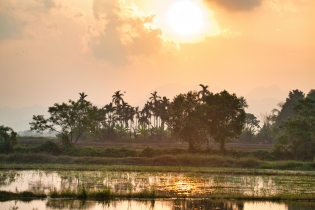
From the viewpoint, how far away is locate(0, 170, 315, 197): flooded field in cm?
2480

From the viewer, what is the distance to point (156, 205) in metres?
20.8

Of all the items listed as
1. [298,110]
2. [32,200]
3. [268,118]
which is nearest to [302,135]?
[298,110]

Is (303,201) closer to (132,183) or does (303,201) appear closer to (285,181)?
(285,181)

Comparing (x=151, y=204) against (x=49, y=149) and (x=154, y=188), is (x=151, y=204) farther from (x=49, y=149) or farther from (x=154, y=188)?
(x=49, y=149)

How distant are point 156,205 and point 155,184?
7.18 meters

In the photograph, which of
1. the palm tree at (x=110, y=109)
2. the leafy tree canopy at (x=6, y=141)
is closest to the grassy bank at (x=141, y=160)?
the leafy tree canopy at (x=6, y=141)

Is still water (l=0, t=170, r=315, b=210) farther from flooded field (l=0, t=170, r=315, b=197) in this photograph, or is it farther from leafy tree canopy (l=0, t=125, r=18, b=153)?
leafy tree canopy (l=0, t=125, r=18, b=153)

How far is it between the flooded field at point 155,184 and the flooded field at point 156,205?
1685 mm

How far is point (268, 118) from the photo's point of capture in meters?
118

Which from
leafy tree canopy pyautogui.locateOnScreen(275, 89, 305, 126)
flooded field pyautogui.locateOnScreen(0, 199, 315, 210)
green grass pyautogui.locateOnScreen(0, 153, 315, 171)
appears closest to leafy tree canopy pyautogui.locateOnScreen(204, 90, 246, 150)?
green grass pyautogui.locateOnScreen(0, 153, 315, 171)

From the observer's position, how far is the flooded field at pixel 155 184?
24.8 meters

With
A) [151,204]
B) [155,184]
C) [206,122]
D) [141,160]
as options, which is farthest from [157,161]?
[151,204]

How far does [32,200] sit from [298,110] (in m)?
49.6

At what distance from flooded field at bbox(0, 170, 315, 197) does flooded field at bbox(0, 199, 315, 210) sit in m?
1.68
